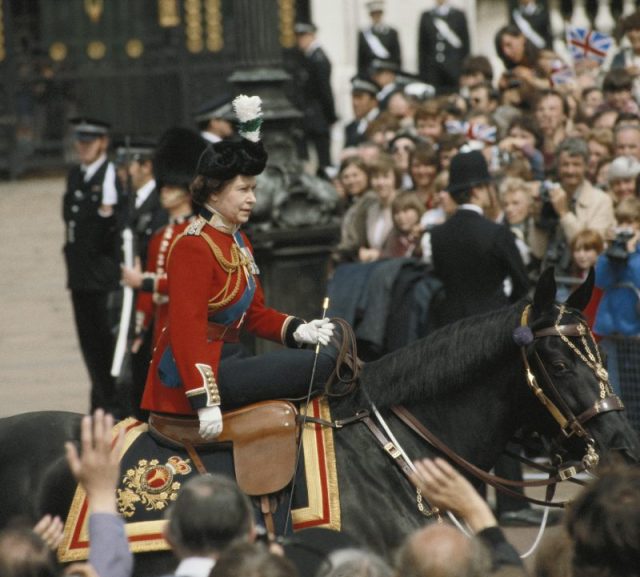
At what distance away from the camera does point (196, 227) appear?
6.01 m

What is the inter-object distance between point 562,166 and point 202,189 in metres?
4.99

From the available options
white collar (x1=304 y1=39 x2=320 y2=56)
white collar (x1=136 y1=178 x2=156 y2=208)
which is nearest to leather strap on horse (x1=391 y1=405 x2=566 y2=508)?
white collar (x1=136 y1=178 x2=156 y2=208)

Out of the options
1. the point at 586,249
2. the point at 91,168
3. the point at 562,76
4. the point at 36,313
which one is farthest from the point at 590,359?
the point at 36,313

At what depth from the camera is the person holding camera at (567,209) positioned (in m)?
9.95

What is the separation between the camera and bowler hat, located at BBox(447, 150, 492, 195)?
351 inches

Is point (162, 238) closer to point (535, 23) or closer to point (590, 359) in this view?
point (590, 359)

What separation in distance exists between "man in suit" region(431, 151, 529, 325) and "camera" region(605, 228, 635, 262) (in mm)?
470

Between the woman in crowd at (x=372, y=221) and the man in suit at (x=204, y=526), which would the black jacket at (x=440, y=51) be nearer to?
the woman in crowd at (x=372, y=221)

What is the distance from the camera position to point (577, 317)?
228 inches

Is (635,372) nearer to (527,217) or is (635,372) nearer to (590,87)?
(527,217)

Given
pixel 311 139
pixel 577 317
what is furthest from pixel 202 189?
pixel 311 139

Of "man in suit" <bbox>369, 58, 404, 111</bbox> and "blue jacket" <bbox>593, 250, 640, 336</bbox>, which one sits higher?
"man in suit" <bbox>369, 58, 404, 111</bbox>

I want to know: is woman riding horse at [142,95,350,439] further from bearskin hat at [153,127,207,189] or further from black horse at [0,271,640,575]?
bearskin hat at [153,127,207,189]

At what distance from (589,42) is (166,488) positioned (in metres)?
9.27
